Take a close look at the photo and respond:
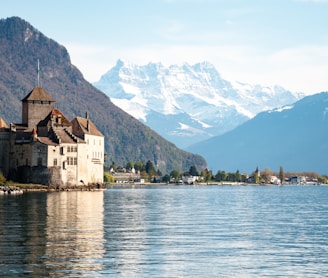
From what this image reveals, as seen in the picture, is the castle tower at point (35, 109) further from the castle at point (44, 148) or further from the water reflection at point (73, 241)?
the water reflection at point (73, 241)

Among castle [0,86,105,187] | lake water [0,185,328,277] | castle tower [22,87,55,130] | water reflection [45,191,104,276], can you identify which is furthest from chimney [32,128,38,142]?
lake water [0,185,328,277]

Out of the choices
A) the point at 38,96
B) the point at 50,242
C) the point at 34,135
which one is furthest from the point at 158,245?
the point at 38,96

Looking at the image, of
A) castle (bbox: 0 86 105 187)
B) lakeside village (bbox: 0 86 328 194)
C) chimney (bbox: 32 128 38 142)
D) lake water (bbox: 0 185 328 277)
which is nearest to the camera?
lake water (bbox: 0 185 328 277)

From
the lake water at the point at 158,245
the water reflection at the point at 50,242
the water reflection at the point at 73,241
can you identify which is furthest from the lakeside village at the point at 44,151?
the lake water at the point at 158,245

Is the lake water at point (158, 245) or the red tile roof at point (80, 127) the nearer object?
the lake water at point (158, 245)

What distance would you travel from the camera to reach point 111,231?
64188 mm

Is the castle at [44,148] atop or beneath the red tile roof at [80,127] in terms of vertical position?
beneath

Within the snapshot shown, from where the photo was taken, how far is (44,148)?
151 m

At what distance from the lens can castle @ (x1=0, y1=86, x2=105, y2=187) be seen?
152m

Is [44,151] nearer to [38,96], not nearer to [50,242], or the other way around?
[38,96]

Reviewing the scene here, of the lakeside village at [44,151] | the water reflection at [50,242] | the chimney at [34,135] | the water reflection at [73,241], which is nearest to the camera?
the water reflection at [50,242]

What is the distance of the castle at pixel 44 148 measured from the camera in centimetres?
15212

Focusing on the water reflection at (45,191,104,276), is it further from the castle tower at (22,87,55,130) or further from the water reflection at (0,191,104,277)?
the castle tower at (22,87,55,130)

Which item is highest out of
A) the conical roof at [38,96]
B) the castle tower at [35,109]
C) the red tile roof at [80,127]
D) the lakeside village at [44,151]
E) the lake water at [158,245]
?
the conical roof at [38,96]
